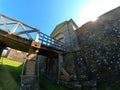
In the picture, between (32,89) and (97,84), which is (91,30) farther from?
(32,89)

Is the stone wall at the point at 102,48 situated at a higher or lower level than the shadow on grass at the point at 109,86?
higher

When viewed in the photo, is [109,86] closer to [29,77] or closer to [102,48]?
[102,48]

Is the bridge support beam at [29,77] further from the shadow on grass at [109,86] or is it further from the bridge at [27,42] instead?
the shadow on grass at [109,86]

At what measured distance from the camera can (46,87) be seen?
10312 mm

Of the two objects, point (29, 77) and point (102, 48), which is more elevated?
point (102, 48)

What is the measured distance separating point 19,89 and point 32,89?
2.82 ft

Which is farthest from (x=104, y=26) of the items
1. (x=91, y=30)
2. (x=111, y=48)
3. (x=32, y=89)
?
(x=32, y=89)

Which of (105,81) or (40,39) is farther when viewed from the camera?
(40,39)

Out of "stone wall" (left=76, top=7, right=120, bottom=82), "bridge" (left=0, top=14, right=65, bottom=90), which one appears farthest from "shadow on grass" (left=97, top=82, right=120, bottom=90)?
"bridge" (left=0, top=14, right=65, bottom=90)

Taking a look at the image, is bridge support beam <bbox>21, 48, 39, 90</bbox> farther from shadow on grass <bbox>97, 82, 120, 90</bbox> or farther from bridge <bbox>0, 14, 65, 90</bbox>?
shadow on grass <bbox>97, 82, 120, 90</bbox>

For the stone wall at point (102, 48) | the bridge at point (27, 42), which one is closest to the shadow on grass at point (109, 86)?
the stone wall at point (102, 48)

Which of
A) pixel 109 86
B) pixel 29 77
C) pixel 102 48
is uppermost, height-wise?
pixel 102 48

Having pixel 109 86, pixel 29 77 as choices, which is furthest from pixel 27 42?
pixel 109 86

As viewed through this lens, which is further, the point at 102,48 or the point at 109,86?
the point at 102,48
